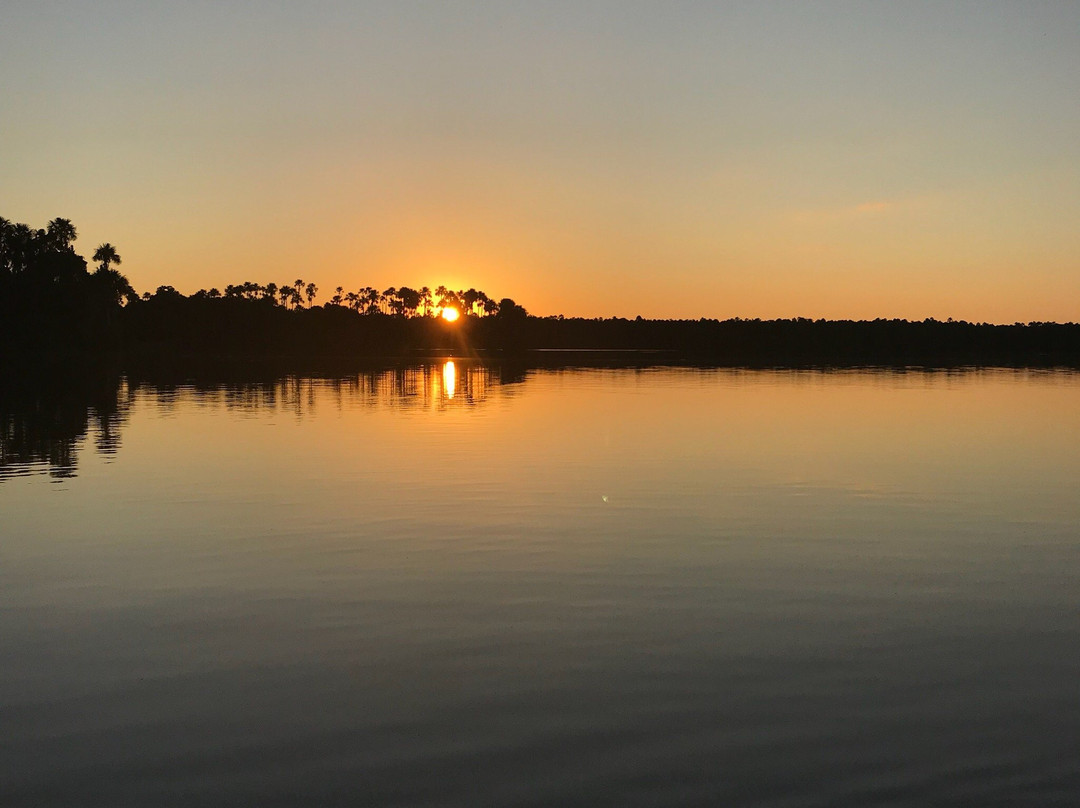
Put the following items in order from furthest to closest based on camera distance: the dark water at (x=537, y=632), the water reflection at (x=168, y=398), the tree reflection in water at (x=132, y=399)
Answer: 1. the water reflection at (x=168, y=398)
2. the tree reflection in water at (x=132, y=399)
3. the dark water at (x=537, y=632)

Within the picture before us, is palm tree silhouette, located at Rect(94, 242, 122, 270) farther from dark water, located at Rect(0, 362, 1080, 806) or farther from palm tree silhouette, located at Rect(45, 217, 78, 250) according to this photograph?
dark water, located at Rect(0, 362, 1080, 806)

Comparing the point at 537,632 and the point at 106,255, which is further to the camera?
the point at 106,255

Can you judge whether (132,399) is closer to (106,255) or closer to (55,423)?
(55,423)

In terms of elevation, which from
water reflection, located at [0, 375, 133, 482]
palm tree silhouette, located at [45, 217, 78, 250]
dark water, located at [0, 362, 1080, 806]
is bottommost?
dark water, located at [0, 362, 1080, 806]

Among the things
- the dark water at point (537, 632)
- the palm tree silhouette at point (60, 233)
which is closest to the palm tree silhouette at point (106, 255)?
the palm tree silhouette at point (60, 233)

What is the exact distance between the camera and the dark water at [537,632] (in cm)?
933

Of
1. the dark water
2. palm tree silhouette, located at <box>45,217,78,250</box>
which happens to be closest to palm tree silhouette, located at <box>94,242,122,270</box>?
palm tree silhouette, located at <box>45,217,78,250</box>

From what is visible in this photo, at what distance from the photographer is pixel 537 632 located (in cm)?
1362

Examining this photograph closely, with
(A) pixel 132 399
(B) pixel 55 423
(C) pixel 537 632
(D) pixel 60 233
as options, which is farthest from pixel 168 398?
(D) pixel 60 233

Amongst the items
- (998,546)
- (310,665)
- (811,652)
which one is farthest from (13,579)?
(998,546)

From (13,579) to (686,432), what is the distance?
3011 cm

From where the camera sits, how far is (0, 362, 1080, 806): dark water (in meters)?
9.33

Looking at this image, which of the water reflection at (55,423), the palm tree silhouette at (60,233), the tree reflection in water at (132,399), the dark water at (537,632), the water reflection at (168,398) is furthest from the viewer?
the palm tree silhouette at (60,233)

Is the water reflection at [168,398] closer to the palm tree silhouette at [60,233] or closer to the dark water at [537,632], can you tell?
the dark water at [537,632]
